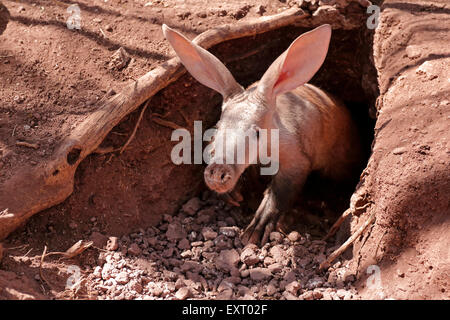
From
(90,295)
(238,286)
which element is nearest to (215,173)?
(238,286)

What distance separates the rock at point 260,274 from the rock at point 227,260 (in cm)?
16

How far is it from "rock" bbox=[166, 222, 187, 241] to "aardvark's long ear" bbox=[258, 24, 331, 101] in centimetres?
138

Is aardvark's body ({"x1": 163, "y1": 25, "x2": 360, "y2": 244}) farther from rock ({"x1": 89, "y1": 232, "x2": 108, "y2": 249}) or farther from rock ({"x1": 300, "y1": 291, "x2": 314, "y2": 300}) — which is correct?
rock ({"x1": 89, "y1": 232, "x2": 108, "y2": 249})

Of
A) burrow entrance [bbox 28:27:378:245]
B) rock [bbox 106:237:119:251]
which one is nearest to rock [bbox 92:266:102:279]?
rock [bbox 106:237:119:251]

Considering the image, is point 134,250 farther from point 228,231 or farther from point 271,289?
point 271,289

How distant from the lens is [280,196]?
15.5 ft

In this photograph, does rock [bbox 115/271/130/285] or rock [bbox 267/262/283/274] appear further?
rock [bbox 267/262/283/274]

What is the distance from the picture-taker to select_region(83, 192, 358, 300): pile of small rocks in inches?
144

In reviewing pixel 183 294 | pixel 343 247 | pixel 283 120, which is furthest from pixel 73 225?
pixel 343 247

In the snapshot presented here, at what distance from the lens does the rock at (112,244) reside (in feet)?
13.1

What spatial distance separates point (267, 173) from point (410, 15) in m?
1.94

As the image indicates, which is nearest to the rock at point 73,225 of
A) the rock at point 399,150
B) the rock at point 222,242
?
the rock at point 222,242

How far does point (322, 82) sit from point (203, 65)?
2.03 metres

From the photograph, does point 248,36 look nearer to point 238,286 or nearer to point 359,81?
point 359,81
